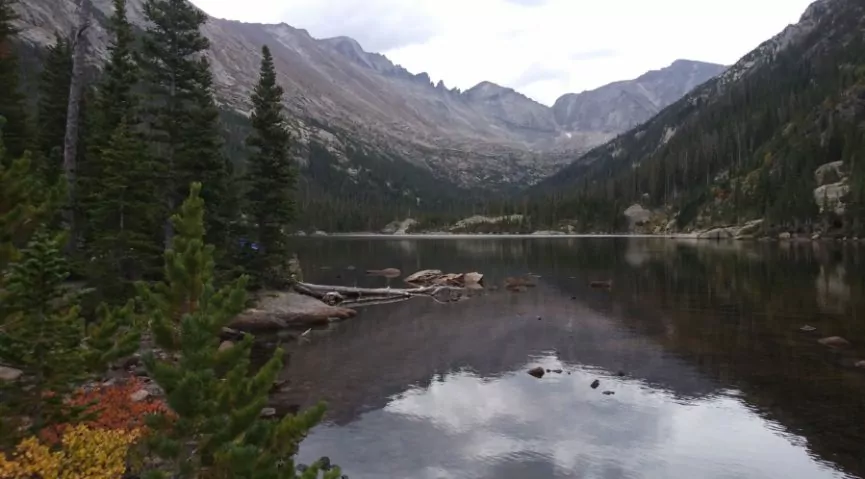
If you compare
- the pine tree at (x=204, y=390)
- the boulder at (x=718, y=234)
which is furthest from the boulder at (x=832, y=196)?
the pine tree at (x=204, y=390)

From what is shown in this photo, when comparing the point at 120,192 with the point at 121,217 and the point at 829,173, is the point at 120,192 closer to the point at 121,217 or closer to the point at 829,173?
the point at 121,217

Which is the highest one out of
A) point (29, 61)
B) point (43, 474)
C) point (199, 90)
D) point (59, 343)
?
point (29, 61)

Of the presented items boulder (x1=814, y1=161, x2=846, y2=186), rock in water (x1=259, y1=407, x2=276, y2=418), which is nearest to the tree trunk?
rock in water (x1=259, y1=407, x2=276, y2=418)

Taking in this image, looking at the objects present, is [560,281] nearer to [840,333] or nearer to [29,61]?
[840,333]

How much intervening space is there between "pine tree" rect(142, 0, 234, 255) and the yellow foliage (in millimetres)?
28628

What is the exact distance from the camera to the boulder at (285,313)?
41531 millimetres

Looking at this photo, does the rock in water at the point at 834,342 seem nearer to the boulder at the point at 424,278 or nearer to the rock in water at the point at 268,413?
the rock in water at the point at 268,413

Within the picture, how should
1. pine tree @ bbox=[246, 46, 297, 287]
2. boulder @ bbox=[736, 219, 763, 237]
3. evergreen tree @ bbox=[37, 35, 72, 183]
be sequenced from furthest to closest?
boulder @ bbox=[736, 219, 763, 237] < pine tree @ bbox=[246, 46, 297, 287] < evergreen tree @ bbox=[37, 35, 72, 183]

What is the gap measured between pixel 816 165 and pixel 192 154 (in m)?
177

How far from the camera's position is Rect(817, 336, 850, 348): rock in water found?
33.2 meters

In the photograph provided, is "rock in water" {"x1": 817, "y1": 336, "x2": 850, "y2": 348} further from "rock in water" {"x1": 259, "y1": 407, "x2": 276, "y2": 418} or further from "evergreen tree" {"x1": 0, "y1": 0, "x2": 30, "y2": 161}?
"evergreen tree" {"x1": 0, "y1": 0, "x2": 30, "y2": 161}

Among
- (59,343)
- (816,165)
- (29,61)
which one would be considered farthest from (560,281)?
(29,61)

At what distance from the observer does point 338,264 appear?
98125 millimetres

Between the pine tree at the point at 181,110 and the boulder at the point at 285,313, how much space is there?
20.8 ft
